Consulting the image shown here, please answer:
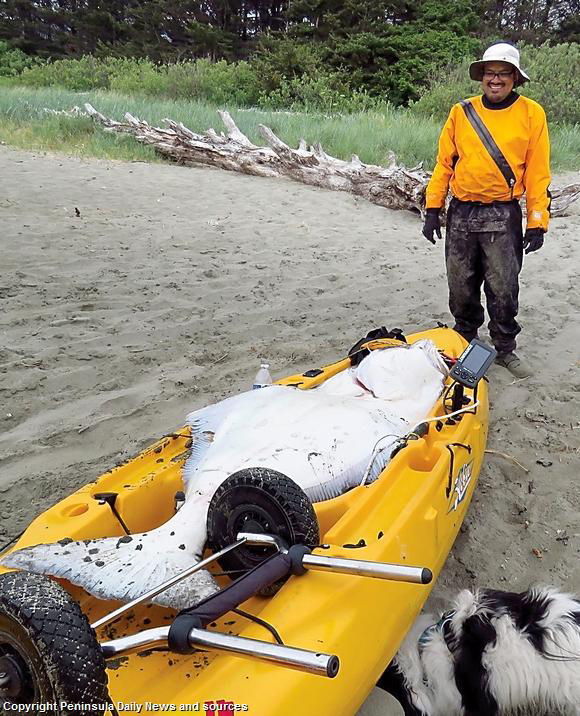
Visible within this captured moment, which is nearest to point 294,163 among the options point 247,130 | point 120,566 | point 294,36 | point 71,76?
point 247,130

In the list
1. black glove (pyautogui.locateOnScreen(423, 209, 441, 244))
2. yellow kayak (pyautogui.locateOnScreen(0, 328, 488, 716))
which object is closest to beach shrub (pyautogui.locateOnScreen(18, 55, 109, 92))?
black glove (pyautogui.locateOnScreen(423, 209, 441, 244))

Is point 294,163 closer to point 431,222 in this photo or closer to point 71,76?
point 431,222

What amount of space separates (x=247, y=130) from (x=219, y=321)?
784cm

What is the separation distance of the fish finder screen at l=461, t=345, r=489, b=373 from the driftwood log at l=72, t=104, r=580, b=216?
5680 mm

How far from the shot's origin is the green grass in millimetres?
10359

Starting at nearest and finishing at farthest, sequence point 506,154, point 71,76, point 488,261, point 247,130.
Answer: point 506,154 → point 488,261 → point 247,130 → point 71,76

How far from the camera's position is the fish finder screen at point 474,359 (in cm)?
283

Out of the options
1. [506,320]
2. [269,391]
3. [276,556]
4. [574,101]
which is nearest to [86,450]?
[269,391]

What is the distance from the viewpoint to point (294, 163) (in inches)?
375

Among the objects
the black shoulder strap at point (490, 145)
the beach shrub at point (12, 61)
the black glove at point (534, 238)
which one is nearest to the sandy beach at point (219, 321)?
the black glove at point (534, 238)

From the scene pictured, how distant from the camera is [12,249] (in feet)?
19.5

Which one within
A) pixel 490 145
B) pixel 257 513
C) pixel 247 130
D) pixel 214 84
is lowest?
pixel 257 513

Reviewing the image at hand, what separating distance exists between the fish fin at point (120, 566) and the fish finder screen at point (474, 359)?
151 cm

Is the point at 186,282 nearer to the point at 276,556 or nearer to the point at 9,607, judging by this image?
the point at 276,556
